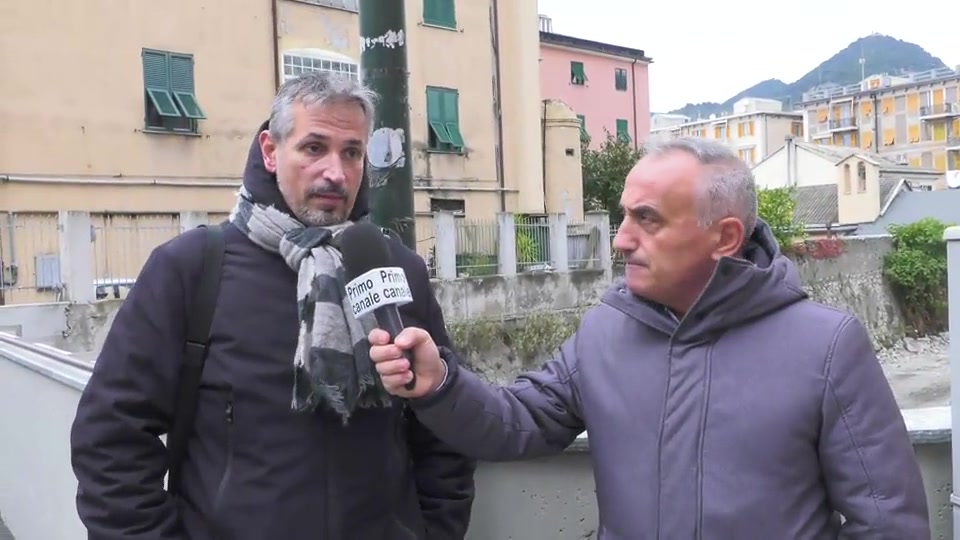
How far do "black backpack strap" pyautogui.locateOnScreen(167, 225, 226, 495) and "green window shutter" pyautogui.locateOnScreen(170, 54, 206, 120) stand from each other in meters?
16.8

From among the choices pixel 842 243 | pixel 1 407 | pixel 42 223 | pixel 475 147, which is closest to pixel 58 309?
pixel 42 223

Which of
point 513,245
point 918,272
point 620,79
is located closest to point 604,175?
point 918,272

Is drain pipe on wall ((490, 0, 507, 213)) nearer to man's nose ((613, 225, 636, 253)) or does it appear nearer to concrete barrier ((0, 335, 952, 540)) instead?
concrete barrier ((0, 335, 952, 540))

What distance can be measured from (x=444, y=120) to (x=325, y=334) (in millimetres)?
20424

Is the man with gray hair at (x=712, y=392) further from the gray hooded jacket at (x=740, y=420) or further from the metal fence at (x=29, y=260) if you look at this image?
the metal fence at (x=29, y=260)

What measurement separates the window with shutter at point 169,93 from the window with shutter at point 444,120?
18.5 ft

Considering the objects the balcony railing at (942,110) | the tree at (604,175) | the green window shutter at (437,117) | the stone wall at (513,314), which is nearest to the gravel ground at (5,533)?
A: the stone wall at (513,314)

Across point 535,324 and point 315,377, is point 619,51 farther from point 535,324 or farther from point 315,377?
point 315,377

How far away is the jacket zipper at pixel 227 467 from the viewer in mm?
2137

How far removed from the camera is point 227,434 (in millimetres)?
2152

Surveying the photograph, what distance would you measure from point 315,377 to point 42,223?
12.0m

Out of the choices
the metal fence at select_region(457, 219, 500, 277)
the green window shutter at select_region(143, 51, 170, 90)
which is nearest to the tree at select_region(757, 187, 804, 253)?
the metal fence at select_region(457, 219, 500, 277)

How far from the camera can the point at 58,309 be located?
459 inches

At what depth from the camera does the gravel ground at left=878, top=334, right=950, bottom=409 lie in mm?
22516
